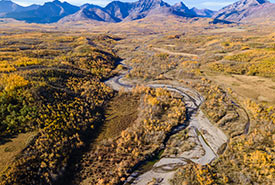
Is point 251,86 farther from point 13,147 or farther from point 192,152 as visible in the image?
point 13,147

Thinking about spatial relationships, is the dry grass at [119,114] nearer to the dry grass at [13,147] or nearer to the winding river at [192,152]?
the winding river at [192,152]

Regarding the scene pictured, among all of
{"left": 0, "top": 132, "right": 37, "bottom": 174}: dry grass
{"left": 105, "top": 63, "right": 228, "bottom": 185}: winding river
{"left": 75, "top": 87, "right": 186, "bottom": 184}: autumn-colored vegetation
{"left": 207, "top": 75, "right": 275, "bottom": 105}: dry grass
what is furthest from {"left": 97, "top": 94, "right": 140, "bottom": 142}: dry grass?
{"left": 207, "top": 75, "right": 275, "bottom": 105}: dry grass

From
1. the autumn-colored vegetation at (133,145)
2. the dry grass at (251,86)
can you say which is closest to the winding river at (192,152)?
the autumn-colored vegetation at (133,145)

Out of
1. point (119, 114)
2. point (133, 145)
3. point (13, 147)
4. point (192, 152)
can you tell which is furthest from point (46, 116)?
point (192, 152)

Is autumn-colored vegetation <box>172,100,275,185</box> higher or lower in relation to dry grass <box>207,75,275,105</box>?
lower

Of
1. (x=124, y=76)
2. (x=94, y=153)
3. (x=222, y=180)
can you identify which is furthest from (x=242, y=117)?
(x=124, y=76)

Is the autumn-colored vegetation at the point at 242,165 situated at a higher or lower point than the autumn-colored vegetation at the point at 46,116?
lower

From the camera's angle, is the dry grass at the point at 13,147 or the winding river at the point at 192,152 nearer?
the dry grass at the point at 13,147

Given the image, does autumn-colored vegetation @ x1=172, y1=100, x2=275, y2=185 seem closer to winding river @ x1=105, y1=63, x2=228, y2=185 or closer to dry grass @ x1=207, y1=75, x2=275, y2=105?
winding river @ x1=105, y1=63, x2=228, y2=185

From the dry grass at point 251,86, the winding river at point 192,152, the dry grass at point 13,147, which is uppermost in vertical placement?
the dry grass at point 251,86

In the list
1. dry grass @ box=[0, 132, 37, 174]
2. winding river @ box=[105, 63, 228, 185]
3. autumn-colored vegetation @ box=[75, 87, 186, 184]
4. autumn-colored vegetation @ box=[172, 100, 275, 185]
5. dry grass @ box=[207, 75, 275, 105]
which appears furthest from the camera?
dry grass @ box=[207, 75, 275, 105]

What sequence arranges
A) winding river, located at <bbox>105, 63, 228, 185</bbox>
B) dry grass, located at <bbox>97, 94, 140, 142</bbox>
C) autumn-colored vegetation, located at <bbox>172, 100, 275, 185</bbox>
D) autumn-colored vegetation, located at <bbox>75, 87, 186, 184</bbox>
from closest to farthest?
autumn-colored vegetation, located at <bbox>172, 100, 275, 185</bbox> → winding river, located at <bbox>105, 63, 228, 185</bbox> → autumn-colored vegetation, located at <bbox>75, 87, 186, 184</bbox> → dry grass, located at <bbox>97, 94, 140, 142</bbox>

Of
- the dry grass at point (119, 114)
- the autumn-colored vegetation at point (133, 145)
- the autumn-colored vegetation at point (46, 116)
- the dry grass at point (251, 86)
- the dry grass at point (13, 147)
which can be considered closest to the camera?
the dry grass at point (13, 147)
